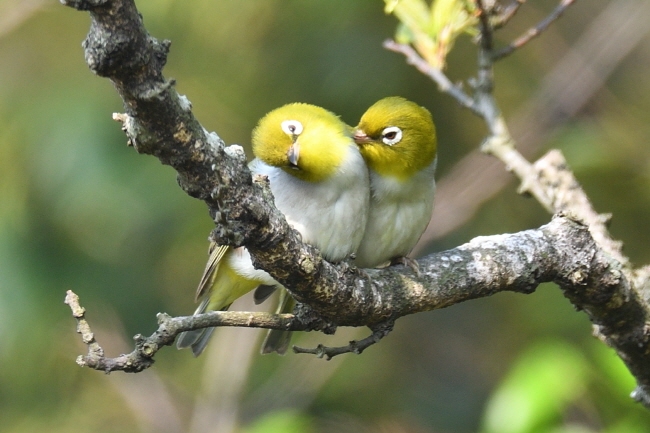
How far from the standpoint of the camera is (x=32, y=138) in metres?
5.27

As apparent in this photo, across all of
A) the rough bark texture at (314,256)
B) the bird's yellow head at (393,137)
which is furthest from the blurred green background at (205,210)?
the rough bark texture at (314,256)

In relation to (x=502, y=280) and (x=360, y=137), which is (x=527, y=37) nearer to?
(x=360, y=137)

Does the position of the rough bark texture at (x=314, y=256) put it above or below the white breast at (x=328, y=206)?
below

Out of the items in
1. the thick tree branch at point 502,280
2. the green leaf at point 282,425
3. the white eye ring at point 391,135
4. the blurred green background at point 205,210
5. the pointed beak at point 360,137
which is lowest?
the thick tree branch at point 502,280

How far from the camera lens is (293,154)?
8.76 ft

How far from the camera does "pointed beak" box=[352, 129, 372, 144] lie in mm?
3008

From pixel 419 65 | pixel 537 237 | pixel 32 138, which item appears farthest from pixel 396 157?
pixel 32 138

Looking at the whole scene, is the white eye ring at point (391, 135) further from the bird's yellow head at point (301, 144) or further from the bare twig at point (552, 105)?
the bare twig at point (552, 105)

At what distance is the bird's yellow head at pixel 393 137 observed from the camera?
3.00m

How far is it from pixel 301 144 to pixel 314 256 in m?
0.78

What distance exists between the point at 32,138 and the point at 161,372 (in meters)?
1.86

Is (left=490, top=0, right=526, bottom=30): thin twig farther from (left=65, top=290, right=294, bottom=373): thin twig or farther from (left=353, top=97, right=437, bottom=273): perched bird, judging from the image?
(left=65, top=290, right=294, bottom=373): thin twig

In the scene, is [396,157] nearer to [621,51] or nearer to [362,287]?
[362,287]

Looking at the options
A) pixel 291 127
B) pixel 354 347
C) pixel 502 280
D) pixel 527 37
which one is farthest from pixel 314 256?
pixel 527 37
